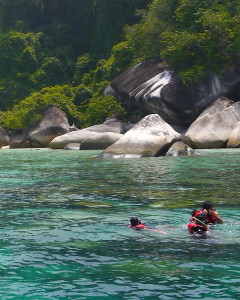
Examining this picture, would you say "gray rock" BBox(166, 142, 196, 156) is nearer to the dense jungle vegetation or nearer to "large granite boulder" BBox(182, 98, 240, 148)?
"large granite boulder" BBox(182, 98, 240, 148)

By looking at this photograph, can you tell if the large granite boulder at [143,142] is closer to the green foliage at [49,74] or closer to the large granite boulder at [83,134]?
the large granite boulder at [83,134]

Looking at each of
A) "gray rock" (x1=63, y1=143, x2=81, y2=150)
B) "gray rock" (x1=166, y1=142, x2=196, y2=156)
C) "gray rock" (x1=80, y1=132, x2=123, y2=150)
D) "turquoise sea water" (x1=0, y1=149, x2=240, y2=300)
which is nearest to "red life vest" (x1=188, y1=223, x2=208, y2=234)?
"turquoise sea water" (x1=0, y1=149, x2=240, y2=300)

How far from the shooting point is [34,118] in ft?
117

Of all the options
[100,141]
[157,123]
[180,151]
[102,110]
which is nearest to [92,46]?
[102,110]

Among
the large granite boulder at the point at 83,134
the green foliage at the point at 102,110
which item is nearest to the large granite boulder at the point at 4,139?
the green foliage at the point at 102,110

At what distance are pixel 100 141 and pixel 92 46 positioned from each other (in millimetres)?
23341

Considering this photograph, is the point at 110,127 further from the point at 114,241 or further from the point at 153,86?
the point at 114,241

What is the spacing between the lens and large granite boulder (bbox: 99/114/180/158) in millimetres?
21312

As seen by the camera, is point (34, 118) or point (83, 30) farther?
point (83, 30)

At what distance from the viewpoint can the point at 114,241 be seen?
728cm

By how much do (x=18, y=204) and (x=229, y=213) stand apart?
4.04 m

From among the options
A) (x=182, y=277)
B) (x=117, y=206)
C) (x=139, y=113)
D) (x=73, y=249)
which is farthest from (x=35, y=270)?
(x=139, y=113)

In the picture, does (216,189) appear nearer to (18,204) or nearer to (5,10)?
(18,204)

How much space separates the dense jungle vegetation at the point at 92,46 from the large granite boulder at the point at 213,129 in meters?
3.74
